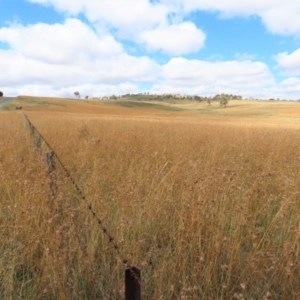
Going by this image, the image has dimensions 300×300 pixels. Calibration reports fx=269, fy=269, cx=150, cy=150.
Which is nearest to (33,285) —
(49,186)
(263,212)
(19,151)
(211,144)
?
(49,186)

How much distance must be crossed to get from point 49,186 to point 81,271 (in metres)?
1.30

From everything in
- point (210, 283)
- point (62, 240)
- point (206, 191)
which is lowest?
point (210, 283)

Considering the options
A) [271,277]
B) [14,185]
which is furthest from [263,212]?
[14,185]

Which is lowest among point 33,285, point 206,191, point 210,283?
point 33,285

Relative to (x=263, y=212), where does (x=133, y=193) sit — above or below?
above

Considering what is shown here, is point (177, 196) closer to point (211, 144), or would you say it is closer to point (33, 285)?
point (33, 285)

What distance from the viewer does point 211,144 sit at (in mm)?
8305

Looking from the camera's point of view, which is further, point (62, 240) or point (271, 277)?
point (62, 240)

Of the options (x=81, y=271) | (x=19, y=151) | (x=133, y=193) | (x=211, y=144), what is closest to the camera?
(x=81, y=271)

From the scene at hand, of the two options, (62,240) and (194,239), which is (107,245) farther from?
(194,239)

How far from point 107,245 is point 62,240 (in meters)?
0.43

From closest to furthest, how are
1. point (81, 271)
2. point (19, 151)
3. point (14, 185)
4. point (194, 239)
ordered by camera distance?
point (81, 271) < point (194, 239) < point (14, 185) < point (19, 151)

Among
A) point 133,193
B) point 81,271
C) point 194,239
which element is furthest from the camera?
point 133,193

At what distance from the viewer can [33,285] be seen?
2344 mm
